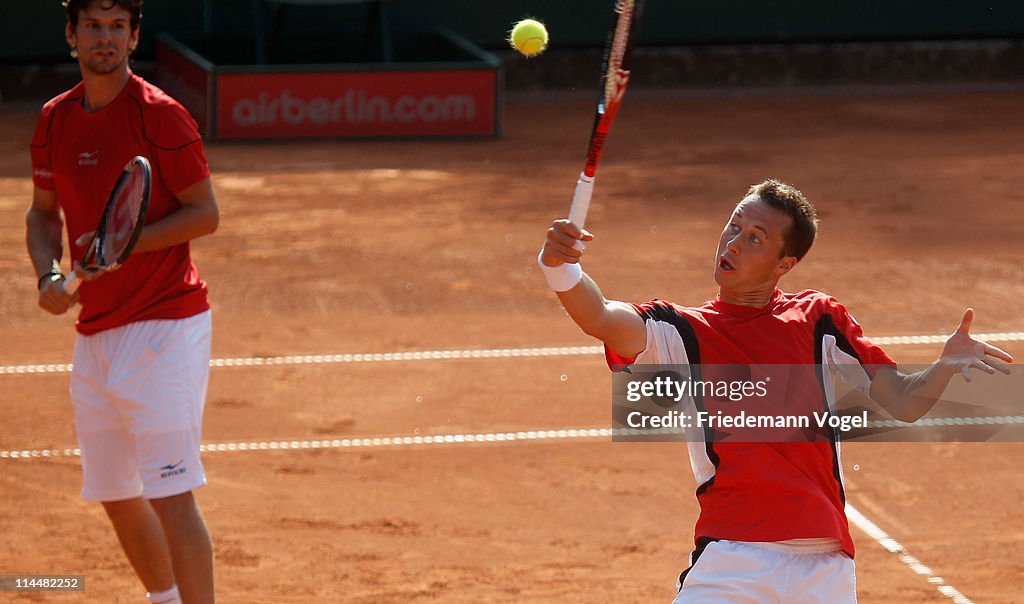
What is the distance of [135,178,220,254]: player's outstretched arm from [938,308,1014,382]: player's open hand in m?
2.24

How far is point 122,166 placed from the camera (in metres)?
4.33

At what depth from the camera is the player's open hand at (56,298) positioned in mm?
4212

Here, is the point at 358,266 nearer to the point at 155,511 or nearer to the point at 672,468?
the point at 672,468

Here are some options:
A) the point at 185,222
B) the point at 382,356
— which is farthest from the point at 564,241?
the point at 382,356

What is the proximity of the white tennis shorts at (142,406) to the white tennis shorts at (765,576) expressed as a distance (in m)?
1.71

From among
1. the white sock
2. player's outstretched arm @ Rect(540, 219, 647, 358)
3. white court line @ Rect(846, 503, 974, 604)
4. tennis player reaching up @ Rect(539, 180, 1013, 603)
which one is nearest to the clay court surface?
white court line @ Rect(846, 503, 974, 604)

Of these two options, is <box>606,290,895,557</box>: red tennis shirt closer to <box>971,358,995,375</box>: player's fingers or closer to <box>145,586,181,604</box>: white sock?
<box>971,358,995,375</box>: player's fingers

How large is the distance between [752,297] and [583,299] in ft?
1.78

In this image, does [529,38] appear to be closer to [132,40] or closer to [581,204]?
[581,204]

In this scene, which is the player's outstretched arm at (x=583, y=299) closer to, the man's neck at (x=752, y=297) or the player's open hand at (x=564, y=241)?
the player's open hand at (x=564, y=241)

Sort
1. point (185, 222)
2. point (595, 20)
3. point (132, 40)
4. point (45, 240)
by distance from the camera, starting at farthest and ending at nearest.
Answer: point (595, 20) < point (45, 240) < point (132, 40) < point (185, 222)

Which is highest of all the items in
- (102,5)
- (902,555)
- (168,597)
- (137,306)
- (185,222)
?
(102,5)

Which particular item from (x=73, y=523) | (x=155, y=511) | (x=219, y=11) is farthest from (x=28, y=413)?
(x=219, y=11)

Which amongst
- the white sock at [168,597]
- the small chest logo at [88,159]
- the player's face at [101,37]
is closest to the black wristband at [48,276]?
the small chest logo at [88,159]
